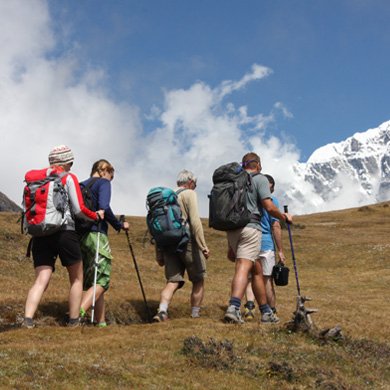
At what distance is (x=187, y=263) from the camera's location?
41.0 ft

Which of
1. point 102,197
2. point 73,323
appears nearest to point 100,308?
point 73,323

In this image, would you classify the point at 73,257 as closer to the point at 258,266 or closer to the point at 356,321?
the point at 258,266

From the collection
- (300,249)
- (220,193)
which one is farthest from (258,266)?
(300,249)

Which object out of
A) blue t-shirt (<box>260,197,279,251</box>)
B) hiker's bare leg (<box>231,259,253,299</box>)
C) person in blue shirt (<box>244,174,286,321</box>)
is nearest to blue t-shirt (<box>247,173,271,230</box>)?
hiker's bare leg (<box>231,259,253,299</box>)

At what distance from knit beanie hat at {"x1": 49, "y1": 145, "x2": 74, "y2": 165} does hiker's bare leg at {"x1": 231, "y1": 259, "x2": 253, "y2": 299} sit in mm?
4205

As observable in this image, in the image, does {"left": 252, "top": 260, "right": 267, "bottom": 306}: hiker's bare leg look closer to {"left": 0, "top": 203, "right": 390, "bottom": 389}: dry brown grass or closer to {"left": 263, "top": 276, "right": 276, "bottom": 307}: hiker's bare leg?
{"left": 0, "top": 203, "right": 390, "bottom": 389}: dry brown grass

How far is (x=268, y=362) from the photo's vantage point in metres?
9.02

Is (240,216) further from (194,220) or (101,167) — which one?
(101,167)

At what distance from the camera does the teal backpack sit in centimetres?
1193

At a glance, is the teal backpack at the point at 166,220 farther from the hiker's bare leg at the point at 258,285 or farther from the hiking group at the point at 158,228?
the hiker's bare leg at the point at 258,285

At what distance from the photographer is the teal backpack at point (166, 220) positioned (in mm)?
11930

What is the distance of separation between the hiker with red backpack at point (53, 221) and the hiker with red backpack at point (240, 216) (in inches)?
106

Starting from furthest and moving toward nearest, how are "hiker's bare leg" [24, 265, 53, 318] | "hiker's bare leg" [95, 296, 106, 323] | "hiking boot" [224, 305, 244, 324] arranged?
"hiker's bare leg" [95, 296, 106, 323], "hiking boot" [224, 305, 244, 324], "hiker's bare leg" [24, 265, 53, 318]

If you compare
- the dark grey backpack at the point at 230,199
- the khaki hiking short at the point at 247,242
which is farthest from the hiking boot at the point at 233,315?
the dark grey backpack at the point at 230,199
